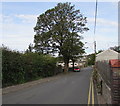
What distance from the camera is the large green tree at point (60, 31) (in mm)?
41125

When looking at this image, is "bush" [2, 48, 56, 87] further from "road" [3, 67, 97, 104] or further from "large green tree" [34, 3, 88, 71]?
"large green tree" [34, 3, 88, 71]

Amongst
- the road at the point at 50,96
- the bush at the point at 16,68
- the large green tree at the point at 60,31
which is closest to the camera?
the road at the point at 50,96

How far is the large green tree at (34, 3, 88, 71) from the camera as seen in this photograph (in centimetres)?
4112

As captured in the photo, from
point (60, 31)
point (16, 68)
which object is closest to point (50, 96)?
point (16, 68)

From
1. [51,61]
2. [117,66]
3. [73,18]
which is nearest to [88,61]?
[73,18]

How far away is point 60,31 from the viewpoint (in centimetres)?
4134

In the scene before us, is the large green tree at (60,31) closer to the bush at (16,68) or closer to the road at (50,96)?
the bush at (16,68)

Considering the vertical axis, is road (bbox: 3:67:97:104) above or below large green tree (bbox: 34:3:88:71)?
below

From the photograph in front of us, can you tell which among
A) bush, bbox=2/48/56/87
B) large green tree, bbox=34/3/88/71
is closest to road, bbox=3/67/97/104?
bush, bbox=2/48/56/87

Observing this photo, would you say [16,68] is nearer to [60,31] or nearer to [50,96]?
[50,96]

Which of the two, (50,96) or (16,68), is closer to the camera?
(50,96)

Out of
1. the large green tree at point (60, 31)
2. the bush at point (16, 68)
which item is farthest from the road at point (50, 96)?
the large green tree at point (60, 31)

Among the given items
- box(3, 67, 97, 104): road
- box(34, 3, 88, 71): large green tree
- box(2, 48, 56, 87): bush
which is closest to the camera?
box(3, 67, 97, 104): road

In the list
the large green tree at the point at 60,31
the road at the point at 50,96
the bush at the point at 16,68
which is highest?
the large green tree at the point at 60,31
